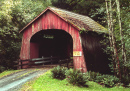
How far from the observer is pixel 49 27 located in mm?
14641

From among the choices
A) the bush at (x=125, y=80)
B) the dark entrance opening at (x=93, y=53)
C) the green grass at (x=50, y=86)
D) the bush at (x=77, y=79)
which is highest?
the dark entrance opening at (x=93, y=53)

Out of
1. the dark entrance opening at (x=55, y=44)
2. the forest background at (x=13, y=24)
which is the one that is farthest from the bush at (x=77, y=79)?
the dark entrance opening at (x=55, y=44)

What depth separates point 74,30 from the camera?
43.0 feet

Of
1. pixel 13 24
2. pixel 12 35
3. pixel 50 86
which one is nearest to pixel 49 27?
pixel 12 35

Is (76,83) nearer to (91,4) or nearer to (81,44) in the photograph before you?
(81,44)

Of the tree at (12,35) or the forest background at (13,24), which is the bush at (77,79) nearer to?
the forest background at (13,24)

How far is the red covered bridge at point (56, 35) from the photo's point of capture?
509 inches

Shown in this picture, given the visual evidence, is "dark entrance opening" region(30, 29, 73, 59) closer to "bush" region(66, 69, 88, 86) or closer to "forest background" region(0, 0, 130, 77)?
"forest background" region(0, 0, 130, 77)

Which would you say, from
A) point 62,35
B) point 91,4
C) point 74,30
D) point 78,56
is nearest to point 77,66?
point 78,56

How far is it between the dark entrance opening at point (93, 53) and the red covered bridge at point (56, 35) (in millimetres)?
503

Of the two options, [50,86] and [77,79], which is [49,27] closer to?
[77,79]

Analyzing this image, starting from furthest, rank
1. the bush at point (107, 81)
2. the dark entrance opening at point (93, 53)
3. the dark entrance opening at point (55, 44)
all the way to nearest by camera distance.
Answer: the dark entrance opening at point (55, 44)
the dark entrance opening at point (93, 53)
the bush at point (107, 81)

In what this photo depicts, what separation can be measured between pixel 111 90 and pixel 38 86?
4472mm

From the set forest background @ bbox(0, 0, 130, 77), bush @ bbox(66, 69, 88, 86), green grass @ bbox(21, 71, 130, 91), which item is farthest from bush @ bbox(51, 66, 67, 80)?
forest background @ bbox(0, 0, 130, 77)
